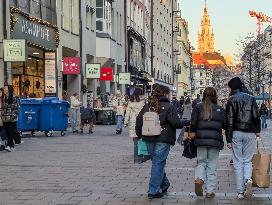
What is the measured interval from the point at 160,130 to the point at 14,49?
13731mm

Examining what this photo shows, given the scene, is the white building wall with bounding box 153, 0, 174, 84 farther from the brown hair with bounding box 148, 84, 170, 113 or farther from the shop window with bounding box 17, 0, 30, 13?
the brown hair with bounding box 148, 84, 170, 113

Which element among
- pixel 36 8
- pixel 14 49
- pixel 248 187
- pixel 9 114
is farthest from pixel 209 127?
pixel 36 8

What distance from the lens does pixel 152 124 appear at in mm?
8891

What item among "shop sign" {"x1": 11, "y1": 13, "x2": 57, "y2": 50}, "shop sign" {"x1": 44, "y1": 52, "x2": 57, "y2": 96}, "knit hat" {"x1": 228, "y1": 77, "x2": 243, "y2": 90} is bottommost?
"knit hat" {"x1": 228, "y1": 77, "x2": 243, "y2": 90}

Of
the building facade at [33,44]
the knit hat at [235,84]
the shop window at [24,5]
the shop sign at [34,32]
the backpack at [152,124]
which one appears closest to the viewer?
the backpack at [152,124]

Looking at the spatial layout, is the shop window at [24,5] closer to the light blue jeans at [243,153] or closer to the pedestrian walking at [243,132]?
the pedestrian walking at [243,132]

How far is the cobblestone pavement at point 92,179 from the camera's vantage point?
877 cm

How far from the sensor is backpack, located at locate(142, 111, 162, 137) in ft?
29.1

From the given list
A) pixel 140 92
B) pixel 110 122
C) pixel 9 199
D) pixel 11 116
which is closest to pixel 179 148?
pixel 140 92

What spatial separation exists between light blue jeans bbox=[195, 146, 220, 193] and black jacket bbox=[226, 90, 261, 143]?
0.32 meters

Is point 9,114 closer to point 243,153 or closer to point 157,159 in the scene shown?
point 157,159

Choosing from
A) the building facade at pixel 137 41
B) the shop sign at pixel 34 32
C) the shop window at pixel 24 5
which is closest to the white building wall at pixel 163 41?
the building facade at pixel 137 41

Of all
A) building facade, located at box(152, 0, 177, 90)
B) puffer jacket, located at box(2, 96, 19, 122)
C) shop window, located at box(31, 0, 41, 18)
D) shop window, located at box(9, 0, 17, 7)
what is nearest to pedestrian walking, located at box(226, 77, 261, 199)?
puffer jacket, located at box(2, 96, 19, 122)

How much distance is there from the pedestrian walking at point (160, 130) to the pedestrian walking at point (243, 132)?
78 cm
